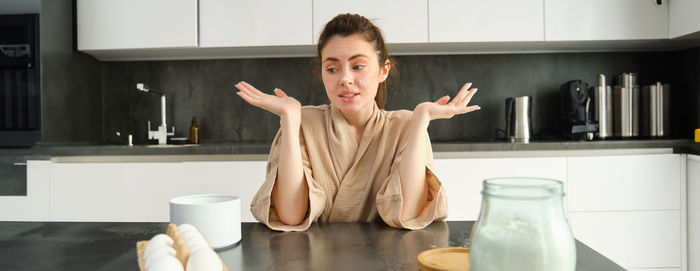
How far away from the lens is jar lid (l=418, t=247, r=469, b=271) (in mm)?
646

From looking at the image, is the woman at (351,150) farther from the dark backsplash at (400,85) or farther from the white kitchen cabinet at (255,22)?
the dark backsplash at (400,85)

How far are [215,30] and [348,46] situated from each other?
1.46 m

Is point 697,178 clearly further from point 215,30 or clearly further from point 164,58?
point 164,58

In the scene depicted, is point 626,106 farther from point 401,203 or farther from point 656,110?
point 401,203

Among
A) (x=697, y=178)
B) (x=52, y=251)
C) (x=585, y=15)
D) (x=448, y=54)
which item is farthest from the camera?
(x=448, y=54)

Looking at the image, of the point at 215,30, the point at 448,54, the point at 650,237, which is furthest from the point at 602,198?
the point at 215,30

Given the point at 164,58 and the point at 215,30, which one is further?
the point at 164,58

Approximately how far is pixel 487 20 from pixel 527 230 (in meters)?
2.27

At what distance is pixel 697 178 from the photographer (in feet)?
7.37

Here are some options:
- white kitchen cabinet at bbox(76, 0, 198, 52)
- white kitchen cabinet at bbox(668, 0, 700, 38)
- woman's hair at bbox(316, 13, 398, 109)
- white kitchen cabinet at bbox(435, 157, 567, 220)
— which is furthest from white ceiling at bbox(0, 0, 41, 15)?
white kitchen cabinet at bbox(668, 0, 700, 38)

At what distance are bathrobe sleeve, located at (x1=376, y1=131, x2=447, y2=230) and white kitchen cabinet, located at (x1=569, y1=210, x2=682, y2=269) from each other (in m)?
1.43

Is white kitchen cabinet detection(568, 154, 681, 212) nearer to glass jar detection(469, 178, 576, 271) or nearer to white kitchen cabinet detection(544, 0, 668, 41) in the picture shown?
white kitchen cabinet detection(544, 0, 668, 41)

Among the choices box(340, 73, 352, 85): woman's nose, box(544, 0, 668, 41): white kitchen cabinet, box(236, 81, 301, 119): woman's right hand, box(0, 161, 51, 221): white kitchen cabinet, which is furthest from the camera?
box(544, 0, 668, 41): white kitchen cabinet

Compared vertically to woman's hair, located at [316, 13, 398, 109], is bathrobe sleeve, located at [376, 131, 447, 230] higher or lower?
lower
